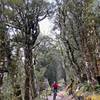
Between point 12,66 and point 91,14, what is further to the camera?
point 91,14

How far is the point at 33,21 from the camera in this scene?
75.9 feet

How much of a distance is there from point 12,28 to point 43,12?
3058mm

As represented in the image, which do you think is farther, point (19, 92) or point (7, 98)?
point (19, 92)

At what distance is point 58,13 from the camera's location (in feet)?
88.0

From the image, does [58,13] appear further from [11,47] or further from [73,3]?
[11,47]

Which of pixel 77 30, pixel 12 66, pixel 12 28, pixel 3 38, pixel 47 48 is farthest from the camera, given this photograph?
pixel 47 48

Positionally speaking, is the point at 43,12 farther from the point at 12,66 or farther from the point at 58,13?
the point at 12,66

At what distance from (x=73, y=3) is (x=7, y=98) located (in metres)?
10.5

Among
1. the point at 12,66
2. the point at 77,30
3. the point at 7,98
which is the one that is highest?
the point at 77,30

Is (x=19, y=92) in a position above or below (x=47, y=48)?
below

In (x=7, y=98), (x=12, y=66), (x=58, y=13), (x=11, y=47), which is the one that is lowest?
(x=7, y=98)

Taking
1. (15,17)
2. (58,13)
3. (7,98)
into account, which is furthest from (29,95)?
(58,13)

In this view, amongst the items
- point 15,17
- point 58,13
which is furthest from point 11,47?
point 58,13

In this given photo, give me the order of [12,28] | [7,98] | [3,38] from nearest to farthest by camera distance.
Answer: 1. [7,98]
2. [3,38]
3. [12,28]
